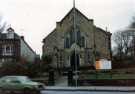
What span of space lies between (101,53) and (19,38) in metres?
19.4

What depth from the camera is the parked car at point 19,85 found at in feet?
114

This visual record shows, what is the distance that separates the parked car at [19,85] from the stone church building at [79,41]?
40027 mm

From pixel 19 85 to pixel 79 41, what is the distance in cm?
4306

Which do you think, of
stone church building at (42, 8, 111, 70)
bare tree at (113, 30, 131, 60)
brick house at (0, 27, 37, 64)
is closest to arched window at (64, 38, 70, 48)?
stone church building at (42, 8, 111, 70)

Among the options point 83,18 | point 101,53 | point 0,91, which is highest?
point 83,18

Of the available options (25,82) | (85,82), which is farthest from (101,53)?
(25,82)

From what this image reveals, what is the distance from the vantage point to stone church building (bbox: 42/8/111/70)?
77.1m

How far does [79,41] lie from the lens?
7794cm

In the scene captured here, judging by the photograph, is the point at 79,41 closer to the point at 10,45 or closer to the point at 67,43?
the point at 67,43

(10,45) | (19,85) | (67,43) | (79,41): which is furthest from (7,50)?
(19,85)

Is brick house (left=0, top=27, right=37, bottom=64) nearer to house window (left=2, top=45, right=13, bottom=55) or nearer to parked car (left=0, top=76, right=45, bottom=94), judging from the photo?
house window (left=2, top=45, right=13, bottom=55)

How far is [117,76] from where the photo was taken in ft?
178

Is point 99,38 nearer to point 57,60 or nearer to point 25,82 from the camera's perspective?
point 57,60

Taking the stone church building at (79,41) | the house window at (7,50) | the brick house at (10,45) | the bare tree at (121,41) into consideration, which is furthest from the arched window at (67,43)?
the bare tree at (121,41)
